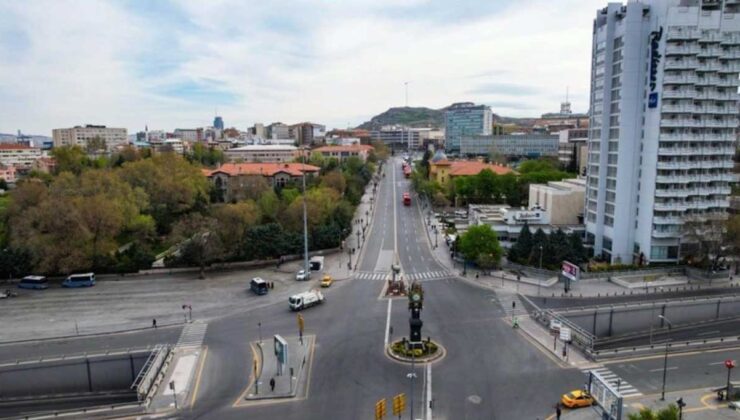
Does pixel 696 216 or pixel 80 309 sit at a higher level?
pixel 696 216

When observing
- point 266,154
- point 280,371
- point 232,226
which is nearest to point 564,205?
point 232,226

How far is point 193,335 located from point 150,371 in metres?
8.82

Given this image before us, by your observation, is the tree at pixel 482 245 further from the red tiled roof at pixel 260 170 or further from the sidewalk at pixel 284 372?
the red tiled roof at pixel 260 170

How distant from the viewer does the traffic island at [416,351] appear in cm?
3862

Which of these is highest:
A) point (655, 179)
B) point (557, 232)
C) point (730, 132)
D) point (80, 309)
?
point (730, 132)

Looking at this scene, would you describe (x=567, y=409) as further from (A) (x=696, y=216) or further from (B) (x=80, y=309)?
(B) (x=80, y=309)

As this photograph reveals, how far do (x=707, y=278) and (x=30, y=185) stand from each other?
97.9 m

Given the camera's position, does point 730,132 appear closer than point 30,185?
Yes

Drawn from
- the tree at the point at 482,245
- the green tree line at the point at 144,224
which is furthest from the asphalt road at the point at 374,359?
the green tree line at the point at 144,224

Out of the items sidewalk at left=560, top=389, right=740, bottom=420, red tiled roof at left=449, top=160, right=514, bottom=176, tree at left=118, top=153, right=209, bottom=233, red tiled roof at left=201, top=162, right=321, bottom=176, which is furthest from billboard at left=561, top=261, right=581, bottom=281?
red tiled roof at left=201, top=162, right=321, bottom=176

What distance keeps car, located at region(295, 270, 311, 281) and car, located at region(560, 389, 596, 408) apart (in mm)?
36292

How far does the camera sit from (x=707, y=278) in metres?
59.0

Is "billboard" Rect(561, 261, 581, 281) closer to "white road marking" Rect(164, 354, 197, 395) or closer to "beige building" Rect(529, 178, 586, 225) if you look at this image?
"beige building" Rect(529, 178, 586, 225)

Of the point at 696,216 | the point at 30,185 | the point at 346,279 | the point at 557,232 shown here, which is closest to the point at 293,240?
the point at 346,279
